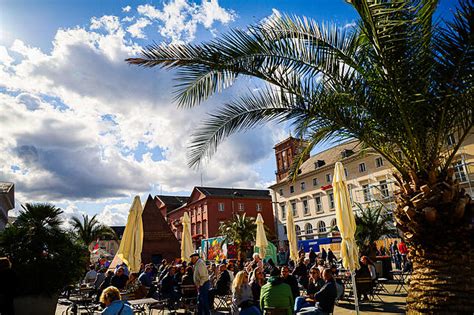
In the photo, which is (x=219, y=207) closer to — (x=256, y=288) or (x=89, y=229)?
(x=89, y=229)

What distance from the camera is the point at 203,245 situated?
3497 cm

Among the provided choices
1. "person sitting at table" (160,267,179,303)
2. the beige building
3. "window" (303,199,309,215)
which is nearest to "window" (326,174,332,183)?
the beige building

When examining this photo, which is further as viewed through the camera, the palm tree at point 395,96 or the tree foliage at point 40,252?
the tree foliage at point 40,252

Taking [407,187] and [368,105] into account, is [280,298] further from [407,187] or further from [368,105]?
[368,105]

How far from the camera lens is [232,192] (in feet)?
193

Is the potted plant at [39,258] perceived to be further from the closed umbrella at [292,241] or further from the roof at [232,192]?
the roof at [232,192]

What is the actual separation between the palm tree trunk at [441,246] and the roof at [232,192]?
1898 inches

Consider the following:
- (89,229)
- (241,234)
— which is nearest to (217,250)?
(241,234)

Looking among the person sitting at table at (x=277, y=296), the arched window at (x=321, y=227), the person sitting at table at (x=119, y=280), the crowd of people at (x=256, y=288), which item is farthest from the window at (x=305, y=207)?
the person sitting at table at (x=277, y=296)

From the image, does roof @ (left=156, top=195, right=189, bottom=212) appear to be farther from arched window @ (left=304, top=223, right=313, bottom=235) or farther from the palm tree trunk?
the palm tree trunk

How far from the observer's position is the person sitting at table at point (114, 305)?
431 centimetres

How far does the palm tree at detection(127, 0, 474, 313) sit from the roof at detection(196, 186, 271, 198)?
Answer: 157ft

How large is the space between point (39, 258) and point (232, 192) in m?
50.6

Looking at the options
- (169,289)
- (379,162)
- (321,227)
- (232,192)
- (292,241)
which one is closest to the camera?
(169,289)
